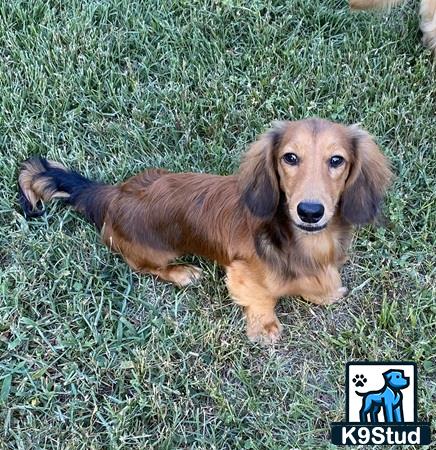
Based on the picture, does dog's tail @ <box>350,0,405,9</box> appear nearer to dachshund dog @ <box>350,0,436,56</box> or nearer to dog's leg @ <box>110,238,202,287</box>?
dachshund dog @ <box>350,0,436,56</box>

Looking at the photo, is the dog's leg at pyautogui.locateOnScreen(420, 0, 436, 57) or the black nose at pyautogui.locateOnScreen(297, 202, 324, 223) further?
the dog's leg at pyautogui.locateOnScreen(420, 0, 436, 57)

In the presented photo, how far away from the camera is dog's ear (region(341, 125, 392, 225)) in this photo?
251 cm

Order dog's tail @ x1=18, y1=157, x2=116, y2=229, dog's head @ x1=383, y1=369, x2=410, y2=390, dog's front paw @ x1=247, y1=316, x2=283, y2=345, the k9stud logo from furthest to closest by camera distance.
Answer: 1. dog's tail @ x1=18, y1=157, x2=116, y2=229
2. dog's front paw @ x1=247, y1=316, x2=283, y2=345
3. dog's head @ x1=383, y1=369, x2=410, y2=390
4. the k9stud logo

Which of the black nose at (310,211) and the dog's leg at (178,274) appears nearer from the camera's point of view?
the black nose at (310,211)

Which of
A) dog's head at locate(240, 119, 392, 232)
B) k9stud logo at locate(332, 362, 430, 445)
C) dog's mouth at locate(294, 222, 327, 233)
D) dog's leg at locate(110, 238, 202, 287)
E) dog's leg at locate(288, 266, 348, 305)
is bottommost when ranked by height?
k9stud logo at locate(332, 362, 430, 445)

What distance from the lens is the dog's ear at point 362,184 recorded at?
8.22ft

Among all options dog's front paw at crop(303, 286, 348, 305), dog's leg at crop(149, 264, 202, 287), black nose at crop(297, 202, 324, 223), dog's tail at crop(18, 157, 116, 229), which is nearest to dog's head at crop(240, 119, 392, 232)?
black nose at crop(297, 202, 324, 223)

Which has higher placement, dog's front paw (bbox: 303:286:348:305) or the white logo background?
dog's front paw (bbox: 303:286:348:305)

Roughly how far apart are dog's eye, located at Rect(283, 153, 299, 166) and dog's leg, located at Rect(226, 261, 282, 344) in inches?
22.5

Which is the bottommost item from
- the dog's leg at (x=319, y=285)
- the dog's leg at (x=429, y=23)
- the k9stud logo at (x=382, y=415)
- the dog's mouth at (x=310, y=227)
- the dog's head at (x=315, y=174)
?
the k9stud logo at (x=382, y=415)

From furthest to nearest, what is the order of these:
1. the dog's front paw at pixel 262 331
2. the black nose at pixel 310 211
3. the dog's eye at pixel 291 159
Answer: the dog's front paw at pixel 262 331 → the dog's eye at pixel 291 159 → the black nose at pixel 310 211

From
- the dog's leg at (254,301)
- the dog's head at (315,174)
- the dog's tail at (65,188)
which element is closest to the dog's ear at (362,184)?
the dog's head at (315,174)

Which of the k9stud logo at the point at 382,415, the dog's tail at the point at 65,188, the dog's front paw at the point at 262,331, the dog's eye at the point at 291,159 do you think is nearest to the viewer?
the dog's eye at the point at 291,159

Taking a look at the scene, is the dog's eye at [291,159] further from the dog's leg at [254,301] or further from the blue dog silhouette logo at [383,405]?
the blue dog silhouette logo at [383,405]
